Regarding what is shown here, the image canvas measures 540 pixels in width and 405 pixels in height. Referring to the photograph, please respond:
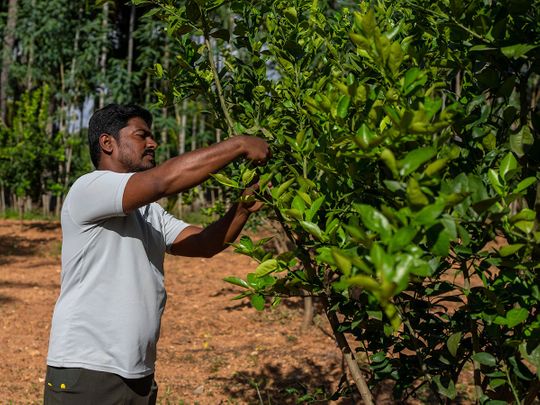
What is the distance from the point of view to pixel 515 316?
1.65 metres

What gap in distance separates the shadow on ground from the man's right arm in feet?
10.6

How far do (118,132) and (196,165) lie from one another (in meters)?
0.70

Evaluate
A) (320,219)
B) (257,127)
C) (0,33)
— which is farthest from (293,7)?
(0,33)

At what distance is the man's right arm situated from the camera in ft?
6.48

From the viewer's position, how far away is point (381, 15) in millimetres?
2562

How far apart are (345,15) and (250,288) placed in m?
1.41

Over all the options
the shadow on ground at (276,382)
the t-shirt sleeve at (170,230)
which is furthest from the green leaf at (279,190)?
the shadow on ground at (276,382)

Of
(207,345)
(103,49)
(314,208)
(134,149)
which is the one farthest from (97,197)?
(103,49)

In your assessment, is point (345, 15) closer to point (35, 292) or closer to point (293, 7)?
point (293, 7)

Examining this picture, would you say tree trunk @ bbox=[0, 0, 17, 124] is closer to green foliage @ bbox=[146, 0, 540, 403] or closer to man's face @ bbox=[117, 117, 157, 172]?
man's face @ bbox=[117, 117, 157, 172]

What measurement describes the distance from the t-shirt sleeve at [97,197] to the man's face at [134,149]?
0.74 ft

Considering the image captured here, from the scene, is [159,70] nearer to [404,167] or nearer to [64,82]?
[404,167]

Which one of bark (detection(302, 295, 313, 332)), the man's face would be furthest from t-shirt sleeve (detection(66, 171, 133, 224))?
bark (detection(302, 295, 313, 332))

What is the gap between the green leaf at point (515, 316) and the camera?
164 cm
